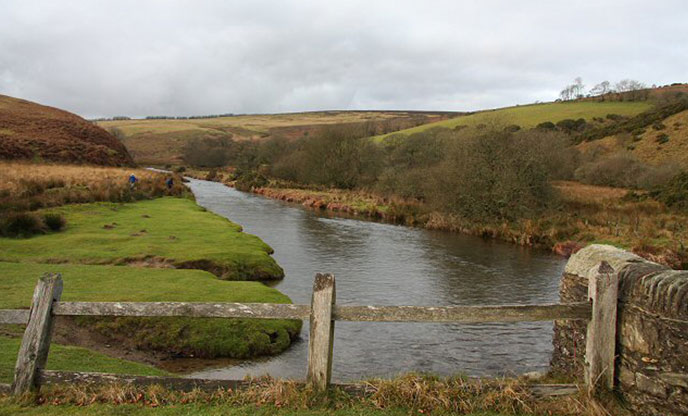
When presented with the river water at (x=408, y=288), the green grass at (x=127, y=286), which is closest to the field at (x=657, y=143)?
the river water at (x=408, y=288)

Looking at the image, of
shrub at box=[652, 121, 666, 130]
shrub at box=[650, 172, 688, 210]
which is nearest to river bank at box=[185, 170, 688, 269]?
shrub at box=[650, 172, 688, 210]

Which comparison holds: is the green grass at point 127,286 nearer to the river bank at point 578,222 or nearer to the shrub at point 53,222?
the shrub at point 53,222

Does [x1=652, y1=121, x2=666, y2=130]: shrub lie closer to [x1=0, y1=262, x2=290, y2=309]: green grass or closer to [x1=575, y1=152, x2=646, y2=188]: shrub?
[x1=575, y1=152, x2=646, y2=188]: shrub

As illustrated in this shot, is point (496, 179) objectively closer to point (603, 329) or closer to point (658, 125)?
point (603, 329)

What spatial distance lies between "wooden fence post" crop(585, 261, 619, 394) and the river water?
5870 millimetres

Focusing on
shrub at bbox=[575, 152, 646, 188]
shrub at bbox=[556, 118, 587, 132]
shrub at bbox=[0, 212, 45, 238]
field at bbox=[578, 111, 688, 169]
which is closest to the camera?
shrub at bbox=[0, 212, 45, 238]

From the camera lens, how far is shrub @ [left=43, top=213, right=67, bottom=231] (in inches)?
965

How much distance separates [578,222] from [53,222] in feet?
103

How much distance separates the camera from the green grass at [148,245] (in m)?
20.0

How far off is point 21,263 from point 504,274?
20.1 metres

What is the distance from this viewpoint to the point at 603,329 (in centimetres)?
648

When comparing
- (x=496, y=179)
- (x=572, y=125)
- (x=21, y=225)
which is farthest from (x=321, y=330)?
(x=572, y=125)

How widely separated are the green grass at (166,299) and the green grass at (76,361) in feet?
5.80

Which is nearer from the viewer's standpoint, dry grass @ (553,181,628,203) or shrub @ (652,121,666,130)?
dry grass @ (553,181,628,203)
